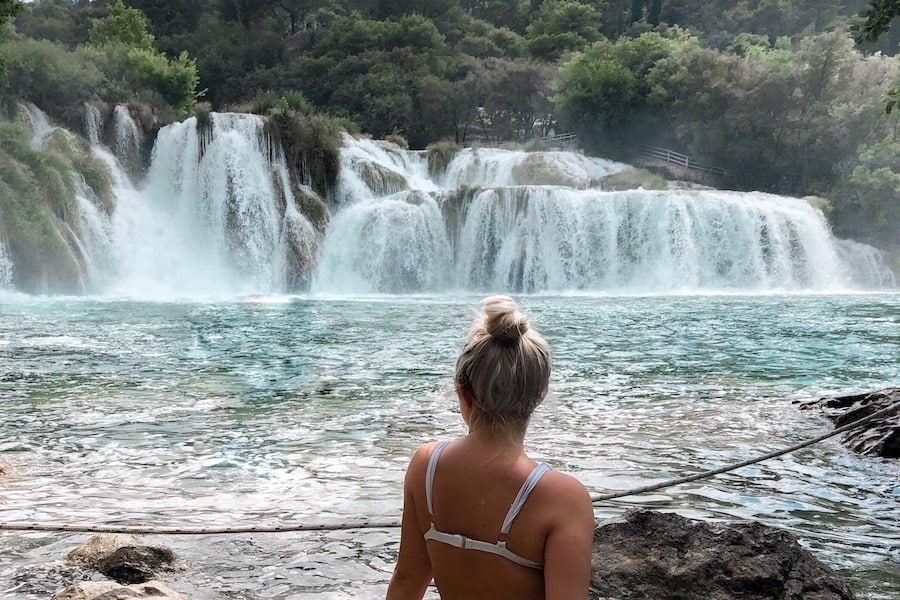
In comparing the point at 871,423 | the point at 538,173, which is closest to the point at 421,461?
the point at 871,423

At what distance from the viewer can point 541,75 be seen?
45.9 m

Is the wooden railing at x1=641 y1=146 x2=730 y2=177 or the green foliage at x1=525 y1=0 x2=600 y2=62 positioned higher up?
the green foliage at x1=525 y1=0 x2=600 y2=62

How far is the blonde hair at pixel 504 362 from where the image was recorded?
5.67 feet

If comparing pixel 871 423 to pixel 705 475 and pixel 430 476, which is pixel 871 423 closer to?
pixel 705 475

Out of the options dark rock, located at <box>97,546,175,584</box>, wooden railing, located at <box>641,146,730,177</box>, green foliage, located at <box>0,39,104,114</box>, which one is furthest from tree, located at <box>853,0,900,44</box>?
wooden railing, located at <box>641,146,730,177</box>

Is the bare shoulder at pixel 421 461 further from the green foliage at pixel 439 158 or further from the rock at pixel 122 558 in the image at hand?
the green foliage at pixel 439 158

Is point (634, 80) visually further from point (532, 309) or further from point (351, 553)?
point (351, 553)

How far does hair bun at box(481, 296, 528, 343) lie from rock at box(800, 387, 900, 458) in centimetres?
532

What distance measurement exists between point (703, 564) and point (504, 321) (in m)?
2.12

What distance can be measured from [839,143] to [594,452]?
3564cm

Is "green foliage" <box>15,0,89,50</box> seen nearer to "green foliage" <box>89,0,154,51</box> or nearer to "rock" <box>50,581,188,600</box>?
"green foliage" <box>89,0,154,51</box>

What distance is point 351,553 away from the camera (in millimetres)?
4234

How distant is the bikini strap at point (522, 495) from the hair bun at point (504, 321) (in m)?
0.29

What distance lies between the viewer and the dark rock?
3818 millimetres
